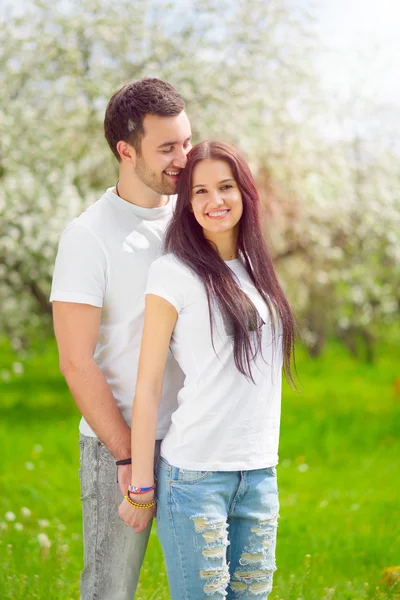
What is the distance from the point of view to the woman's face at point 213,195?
243 centimetres

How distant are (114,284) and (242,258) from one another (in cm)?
45

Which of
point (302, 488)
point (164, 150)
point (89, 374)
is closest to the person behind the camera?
point (89, 374)

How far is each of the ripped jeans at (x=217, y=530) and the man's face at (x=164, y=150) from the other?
969 millimetres

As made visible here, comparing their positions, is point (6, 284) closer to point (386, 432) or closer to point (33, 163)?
point (33, 163)

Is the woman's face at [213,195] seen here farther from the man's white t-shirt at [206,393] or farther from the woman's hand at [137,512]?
the woman's hand at [137,512]

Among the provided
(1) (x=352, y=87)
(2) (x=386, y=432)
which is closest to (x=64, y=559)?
(2) (x=386, y=432)

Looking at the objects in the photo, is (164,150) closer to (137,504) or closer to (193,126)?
(137,504)

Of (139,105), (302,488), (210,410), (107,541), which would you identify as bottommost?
(302,488)

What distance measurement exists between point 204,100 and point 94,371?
20.2 feet

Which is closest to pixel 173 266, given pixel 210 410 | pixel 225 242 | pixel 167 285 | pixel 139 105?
pixel 167 285

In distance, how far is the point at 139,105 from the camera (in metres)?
2.61

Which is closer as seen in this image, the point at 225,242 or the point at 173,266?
the point at 173,266

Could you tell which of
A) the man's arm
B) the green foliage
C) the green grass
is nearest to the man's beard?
the man's arm

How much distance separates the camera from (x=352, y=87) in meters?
9.79
